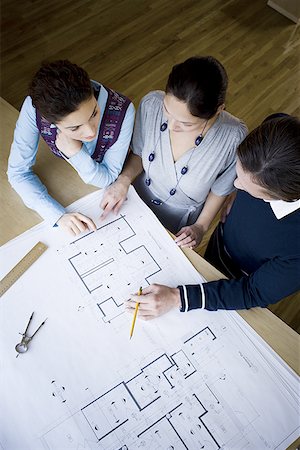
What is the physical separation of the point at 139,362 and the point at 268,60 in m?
2.61

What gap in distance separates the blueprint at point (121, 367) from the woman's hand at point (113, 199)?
0.11 meters

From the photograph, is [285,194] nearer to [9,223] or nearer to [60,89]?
[60,89]

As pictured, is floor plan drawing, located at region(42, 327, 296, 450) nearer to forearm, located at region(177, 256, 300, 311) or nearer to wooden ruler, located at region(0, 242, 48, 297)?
forearm, located at region(177, 256, 300, 311)

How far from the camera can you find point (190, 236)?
1.15 metres

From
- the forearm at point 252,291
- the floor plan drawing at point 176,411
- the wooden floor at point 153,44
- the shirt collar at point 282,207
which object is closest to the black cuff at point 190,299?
the forearm at point 252,291

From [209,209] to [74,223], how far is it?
1.57 feet

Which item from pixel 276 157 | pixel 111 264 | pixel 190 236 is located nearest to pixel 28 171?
pixel 111 264

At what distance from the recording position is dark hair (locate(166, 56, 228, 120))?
0.89 m

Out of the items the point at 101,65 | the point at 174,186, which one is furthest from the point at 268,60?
the point at 174,186

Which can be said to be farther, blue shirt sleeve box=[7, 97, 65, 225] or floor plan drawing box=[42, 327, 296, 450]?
blue shirt sleeve box=[7, 97, 65, 225]

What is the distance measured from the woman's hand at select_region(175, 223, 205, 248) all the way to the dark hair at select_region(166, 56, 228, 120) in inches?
13.5

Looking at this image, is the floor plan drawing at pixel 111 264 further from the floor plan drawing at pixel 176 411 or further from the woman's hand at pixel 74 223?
the floor plan drawing at pixel 176 411

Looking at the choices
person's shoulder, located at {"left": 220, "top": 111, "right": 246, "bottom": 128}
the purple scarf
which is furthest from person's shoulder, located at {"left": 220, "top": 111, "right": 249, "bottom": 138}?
the purple scarf

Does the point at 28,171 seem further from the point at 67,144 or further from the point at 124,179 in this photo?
the point at 124,179
